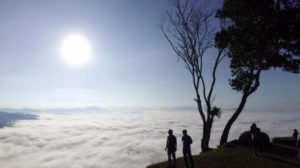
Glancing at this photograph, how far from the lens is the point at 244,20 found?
23.3m

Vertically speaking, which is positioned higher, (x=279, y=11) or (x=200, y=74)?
(x=279, y=11)

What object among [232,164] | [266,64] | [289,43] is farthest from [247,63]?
[232,164]

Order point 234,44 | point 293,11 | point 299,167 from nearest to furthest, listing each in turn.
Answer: point 299,167, point 293,11, point 234,44

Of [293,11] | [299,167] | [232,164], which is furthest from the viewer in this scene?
[293,11]

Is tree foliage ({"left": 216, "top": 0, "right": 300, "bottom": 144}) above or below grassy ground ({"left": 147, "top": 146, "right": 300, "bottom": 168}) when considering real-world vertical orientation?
above

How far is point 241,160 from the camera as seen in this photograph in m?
20.3

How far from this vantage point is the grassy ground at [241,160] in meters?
18.8

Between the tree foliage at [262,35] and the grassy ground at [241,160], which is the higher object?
the tree foliage at [262,35]

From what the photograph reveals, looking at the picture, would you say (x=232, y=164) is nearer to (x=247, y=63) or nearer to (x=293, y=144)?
(x=247, y=63)

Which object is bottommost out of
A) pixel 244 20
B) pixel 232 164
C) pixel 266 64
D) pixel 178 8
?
pixel 232 164

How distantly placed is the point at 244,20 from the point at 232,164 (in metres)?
11.4

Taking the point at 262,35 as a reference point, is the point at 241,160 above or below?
below

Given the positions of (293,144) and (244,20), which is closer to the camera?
(244,20)

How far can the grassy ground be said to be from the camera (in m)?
18.8
